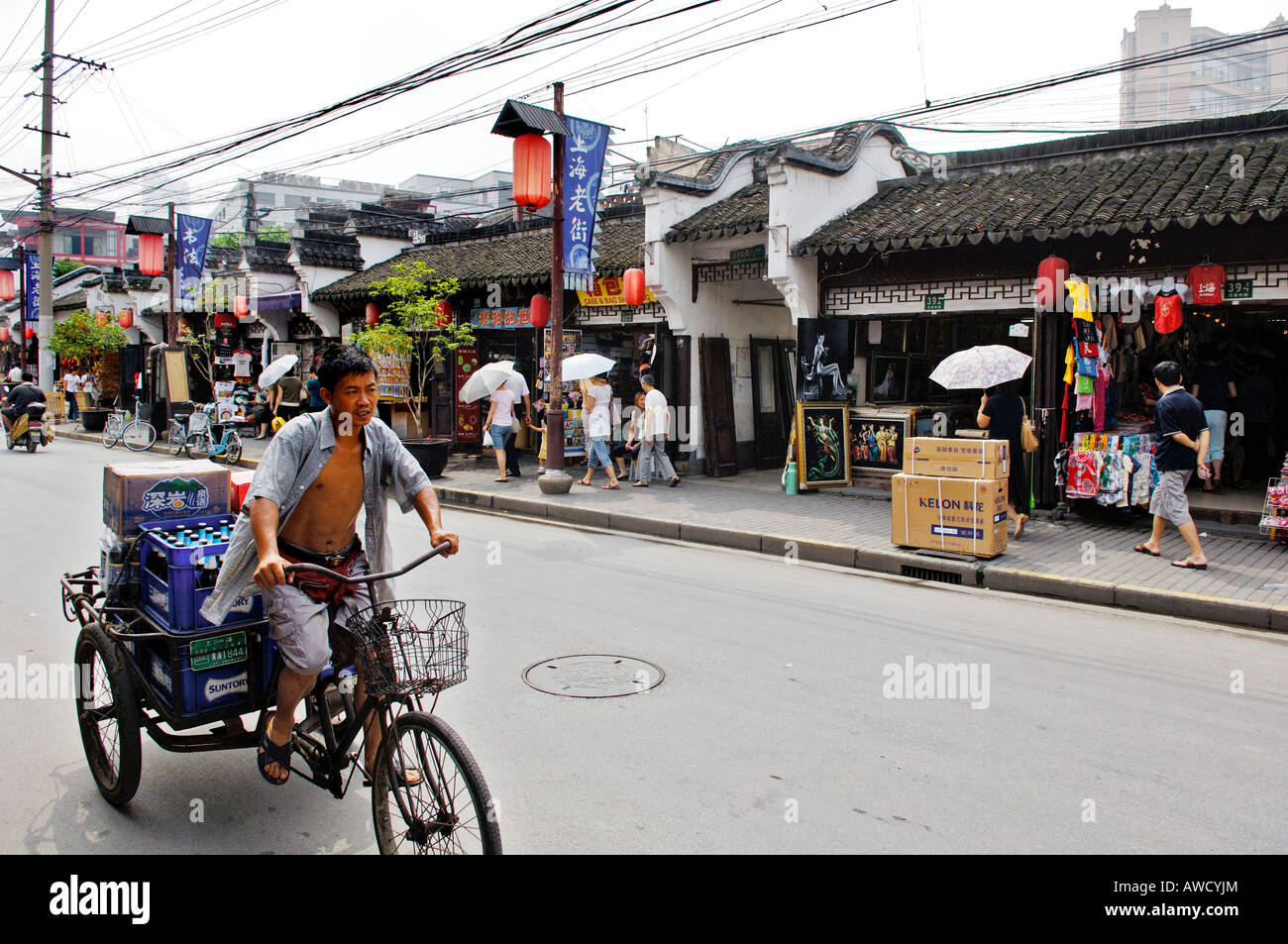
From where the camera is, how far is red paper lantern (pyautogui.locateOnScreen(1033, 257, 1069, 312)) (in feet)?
35.5

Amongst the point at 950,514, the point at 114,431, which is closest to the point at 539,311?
the point at 950,514

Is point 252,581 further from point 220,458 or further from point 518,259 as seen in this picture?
point 220,458

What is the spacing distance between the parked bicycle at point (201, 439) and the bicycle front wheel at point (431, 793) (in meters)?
16.6

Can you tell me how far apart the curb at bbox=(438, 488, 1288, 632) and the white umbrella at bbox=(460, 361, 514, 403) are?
295 centimetres

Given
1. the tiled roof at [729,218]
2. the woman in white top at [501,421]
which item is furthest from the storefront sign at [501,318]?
the tiled roof at [729,218]

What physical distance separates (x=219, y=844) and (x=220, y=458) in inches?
655

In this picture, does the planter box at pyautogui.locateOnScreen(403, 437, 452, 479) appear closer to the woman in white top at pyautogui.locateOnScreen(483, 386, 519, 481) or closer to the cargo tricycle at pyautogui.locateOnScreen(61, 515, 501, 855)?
the woman in white top at pyautogui.locateOnScreen(483, 386, 519, 481)

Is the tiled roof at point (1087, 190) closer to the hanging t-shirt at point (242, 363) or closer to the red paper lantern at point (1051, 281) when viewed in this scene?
the red paper lantern at point (1051, 281)

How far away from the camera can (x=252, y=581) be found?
3514 mm

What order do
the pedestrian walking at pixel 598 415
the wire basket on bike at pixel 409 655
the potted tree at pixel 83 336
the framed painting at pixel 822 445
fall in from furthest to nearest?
the potted tree at pixel 83 336 < the pedestrian walking at pixel 598 415 < the framed painting at pixel 822 445 < the wire basket on bike at pixel 409 655

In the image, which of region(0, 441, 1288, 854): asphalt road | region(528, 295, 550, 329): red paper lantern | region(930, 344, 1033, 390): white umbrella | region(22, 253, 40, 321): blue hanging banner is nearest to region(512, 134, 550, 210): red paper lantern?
region(528, 295, 550, 329): red paper lantern

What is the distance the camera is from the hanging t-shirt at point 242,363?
2628 centimetres

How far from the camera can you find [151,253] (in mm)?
22484

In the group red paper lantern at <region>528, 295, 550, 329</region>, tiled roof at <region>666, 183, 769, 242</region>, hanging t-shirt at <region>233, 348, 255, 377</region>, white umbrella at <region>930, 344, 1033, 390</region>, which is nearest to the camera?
white umbrella at <region>930, 344, 1033, 390</region>
